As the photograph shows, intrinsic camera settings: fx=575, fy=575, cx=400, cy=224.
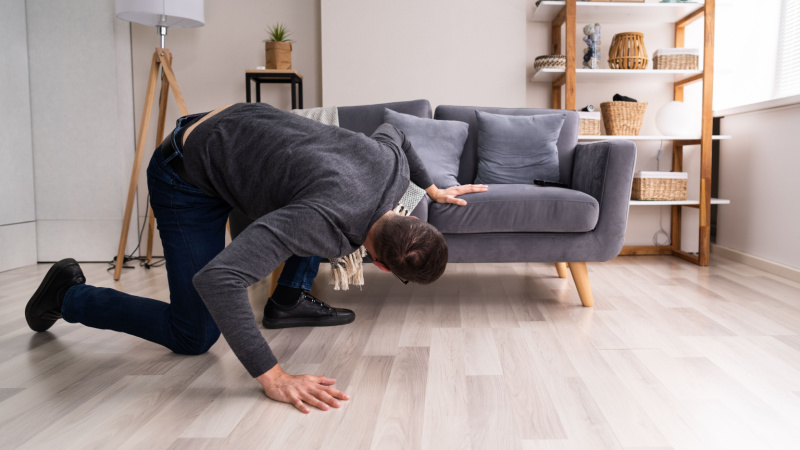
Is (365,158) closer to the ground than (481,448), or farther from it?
farther from it

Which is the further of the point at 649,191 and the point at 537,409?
the point at 649,191

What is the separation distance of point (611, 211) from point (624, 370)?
32.7 inches

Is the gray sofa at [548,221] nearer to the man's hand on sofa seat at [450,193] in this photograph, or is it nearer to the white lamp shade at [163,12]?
the man's hand on sofa seat at [450,193]

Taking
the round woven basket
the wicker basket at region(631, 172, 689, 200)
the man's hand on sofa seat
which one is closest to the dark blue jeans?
the man's hand on sofa seat

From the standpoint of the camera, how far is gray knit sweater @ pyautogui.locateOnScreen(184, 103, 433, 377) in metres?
1.14

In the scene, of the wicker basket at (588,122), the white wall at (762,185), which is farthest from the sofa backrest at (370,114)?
the white wall at (762,185)

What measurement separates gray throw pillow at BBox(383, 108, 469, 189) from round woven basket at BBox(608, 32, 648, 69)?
123 cm

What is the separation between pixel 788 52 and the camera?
10.1 feet

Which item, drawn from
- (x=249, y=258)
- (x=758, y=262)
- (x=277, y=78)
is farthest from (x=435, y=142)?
(x=758, y=262)

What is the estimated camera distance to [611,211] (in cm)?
222

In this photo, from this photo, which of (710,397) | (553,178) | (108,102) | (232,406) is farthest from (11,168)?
(710,397)

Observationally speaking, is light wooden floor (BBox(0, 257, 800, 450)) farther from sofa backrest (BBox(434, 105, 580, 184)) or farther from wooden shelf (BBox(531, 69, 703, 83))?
wooden shelf (BBox(531, 69, 703, 83))

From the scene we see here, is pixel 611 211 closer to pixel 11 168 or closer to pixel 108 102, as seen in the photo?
pixel 108 102

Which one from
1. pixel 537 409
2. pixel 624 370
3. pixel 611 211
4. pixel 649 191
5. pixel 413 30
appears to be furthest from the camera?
pixel 413 30
